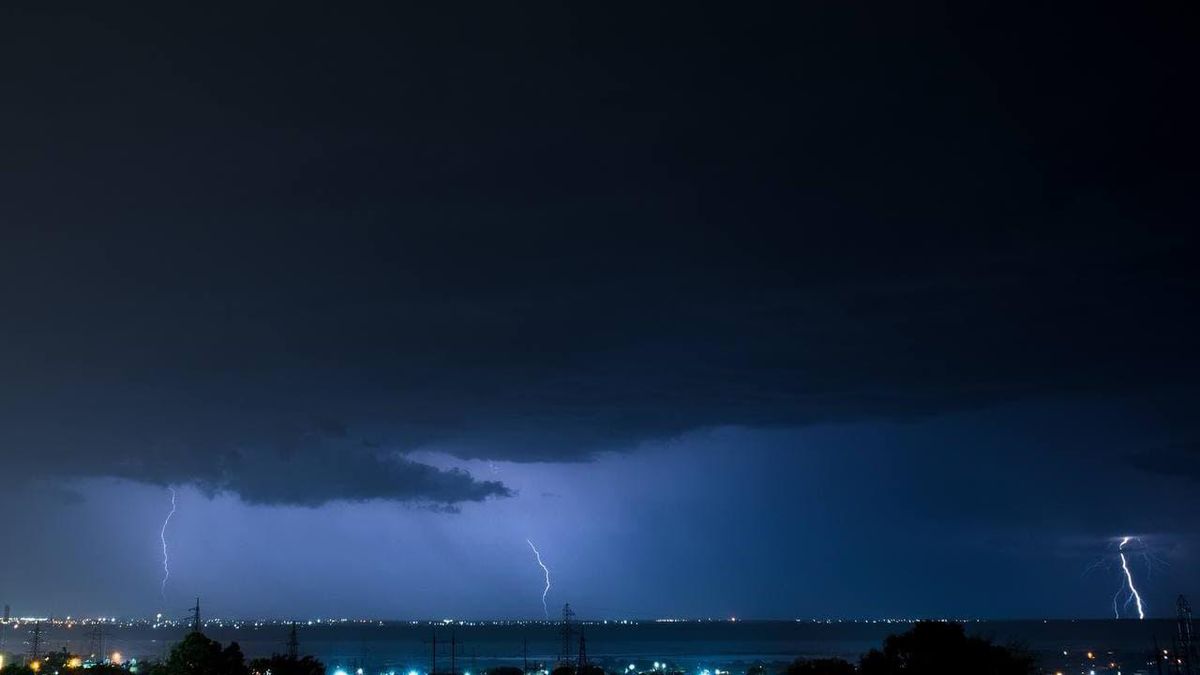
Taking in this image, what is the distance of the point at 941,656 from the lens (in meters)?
42.7

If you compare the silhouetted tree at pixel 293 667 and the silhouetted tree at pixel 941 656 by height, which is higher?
the silhouetted tree at pixel 941 656

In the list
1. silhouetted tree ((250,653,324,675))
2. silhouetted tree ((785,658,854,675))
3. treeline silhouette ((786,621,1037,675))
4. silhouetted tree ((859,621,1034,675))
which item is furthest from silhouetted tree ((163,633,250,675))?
silhouetted tree ((859,621,1034,675))

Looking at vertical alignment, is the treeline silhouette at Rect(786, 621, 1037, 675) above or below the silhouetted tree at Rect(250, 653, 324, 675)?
above

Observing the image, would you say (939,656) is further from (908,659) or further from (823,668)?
(823,668)

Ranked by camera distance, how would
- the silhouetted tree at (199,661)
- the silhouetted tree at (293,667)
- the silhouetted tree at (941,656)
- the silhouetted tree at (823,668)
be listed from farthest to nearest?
the silhouetted tree at (293,667) → the silhouetted tree at (199,661) → the silhouetted tree at (823,668) → the silhouetted tree at (941,656)

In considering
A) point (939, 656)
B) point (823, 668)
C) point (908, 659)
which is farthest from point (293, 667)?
point (939, 656)

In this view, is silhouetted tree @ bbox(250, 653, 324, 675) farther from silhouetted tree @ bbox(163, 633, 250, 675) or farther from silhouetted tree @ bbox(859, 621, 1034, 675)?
silhouetted tree @ bbox(859, 621, 1034, 675)

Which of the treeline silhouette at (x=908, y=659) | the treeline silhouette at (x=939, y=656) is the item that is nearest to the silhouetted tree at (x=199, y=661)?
the treeline silhouette at (x=908, y=659)

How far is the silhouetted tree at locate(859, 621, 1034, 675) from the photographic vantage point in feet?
137

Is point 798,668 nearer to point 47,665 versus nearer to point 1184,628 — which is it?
point 1184,628

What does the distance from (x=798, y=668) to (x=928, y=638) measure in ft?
37.4

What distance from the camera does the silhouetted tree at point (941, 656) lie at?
4188 centimetres

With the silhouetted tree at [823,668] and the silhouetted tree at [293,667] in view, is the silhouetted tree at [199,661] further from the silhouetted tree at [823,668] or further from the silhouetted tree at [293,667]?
the silhouetted tree at [823,668]

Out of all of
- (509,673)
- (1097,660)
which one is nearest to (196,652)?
(509,673)
